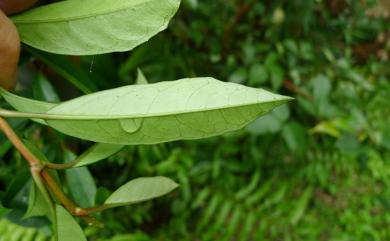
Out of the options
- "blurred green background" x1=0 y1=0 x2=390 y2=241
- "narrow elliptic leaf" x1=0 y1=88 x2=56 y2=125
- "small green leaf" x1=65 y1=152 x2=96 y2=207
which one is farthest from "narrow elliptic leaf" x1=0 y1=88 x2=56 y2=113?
"blurred green background" x1=0 y1=0 x2=390 y2=241

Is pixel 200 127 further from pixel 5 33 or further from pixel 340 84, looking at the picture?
pixel 340 84

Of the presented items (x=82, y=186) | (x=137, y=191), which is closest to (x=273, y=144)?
(x=82, y=186)

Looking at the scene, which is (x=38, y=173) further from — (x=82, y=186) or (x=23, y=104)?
(x=82, y=186)

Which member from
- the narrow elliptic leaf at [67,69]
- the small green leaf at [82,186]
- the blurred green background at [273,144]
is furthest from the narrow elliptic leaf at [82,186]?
the blurred green background at [273,144]

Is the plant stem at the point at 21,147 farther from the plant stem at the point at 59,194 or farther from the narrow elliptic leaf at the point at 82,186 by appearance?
the narrow elliptic leaf at the point at 82,186

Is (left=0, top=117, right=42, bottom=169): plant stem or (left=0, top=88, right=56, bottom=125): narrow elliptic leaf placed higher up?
(left=0, top=88, right=56, bottom=125): narrow elliptic leaf

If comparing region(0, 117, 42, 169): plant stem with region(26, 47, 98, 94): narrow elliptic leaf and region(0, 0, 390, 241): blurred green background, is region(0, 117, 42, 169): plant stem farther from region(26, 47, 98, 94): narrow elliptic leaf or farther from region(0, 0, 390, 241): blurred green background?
region(0, 0, 390, 241): blurred green background

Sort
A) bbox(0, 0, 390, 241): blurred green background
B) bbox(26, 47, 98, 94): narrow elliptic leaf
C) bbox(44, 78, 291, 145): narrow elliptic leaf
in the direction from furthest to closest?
bbox(0, 0, 390, 241): blurred green background → bbox(26, 47, 98, 94): narrow elliptic leaf → bbox(44, 78, 291, 145): narrow elliptic leaf
